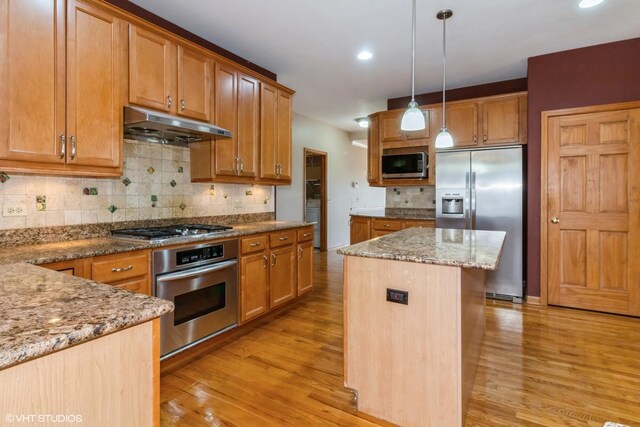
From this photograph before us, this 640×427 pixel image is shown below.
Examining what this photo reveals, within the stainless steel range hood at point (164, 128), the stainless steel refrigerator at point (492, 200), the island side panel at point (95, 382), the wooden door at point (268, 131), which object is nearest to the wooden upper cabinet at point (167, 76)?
the stainless steel range hood at point (164, 128)

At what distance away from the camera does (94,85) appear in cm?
220

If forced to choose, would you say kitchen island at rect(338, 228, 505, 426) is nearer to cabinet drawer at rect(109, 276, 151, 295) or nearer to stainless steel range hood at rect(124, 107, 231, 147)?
cabinet drawer at rect(109, 276, 151, 295)

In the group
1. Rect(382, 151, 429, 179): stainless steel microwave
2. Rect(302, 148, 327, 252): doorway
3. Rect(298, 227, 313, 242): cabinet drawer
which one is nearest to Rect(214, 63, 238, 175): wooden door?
Rect(298, 227, 313, 242): cabinet drawer

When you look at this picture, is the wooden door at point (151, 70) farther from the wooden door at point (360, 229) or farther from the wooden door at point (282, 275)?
the wooden door at point (360, 229)

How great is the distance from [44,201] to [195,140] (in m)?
1.24

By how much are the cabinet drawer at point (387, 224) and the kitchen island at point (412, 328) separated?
2555mm

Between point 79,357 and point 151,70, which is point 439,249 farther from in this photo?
point 151,70

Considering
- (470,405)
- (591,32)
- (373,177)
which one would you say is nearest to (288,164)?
(373,177)

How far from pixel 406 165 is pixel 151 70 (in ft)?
10.7

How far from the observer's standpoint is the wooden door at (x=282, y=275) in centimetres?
327

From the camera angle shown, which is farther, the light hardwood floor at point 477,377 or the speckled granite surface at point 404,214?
the speckled granite surface at point 404,214

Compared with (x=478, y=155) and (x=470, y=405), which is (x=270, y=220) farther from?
(x=470, y=405)

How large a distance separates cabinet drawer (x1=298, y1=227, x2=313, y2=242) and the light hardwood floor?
0.87 metres

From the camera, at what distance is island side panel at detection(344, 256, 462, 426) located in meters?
1.63
